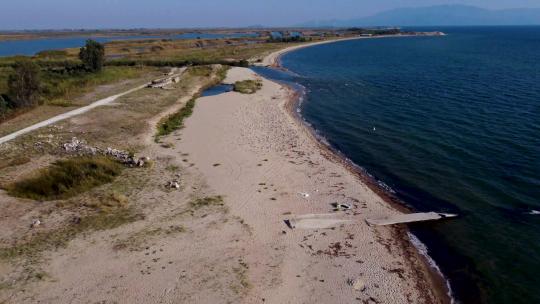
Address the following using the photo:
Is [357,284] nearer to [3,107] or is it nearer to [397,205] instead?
[397,205]

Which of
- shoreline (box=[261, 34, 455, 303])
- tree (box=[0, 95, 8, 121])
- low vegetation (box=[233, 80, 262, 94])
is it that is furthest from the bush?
shoreline (box=[261, 34, 455, 303])

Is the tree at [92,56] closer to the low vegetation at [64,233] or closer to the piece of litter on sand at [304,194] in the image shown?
the low vegetation at [64,233]

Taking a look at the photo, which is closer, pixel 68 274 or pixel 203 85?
pixel 68 274

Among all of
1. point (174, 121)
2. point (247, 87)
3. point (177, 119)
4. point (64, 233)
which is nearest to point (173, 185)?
point (64, 233)

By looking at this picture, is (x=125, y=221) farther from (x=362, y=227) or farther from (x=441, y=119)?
(x=441, y=119)

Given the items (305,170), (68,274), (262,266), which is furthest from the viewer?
(305,170)

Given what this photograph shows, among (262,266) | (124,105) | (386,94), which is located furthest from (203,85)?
(262,266)
